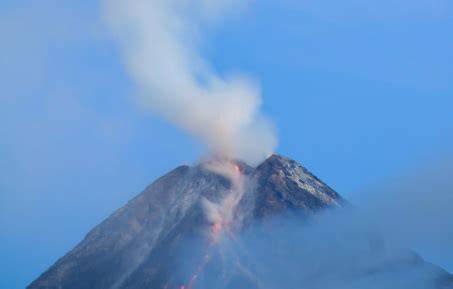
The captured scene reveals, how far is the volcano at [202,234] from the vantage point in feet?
371

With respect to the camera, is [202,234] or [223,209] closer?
[202,234]

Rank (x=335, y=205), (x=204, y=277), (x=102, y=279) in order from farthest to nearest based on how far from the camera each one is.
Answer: (x=335, y=205) < (x=102, y=279) < (x=204, y=277)

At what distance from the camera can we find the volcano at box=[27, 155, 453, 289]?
113 meters

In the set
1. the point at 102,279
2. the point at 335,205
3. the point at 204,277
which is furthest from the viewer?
the point at 335,205

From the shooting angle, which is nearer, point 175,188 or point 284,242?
point 284,242

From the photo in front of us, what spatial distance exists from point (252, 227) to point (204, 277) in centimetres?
1228

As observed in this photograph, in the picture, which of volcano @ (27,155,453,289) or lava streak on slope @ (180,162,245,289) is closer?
volcano @ (27,155,453,289)

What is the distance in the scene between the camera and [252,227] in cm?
12150

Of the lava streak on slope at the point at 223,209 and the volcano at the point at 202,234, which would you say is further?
the lava streak on slope at the point at 223,209

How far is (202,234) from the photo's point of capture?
120 metres

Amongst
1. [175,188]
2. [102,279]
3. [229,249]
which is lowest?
[102,279]

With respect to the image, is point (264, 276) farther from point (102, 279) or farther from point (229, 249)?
point (102, 279)

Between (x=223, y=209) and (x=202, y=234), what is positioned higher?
(x=223, y=209)

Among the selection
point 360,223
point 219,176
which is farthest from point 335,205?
point 219,176
